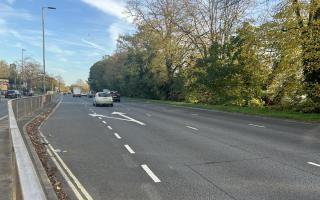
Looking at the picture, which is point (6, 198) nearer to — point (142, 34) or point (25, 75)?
point (142, 34)

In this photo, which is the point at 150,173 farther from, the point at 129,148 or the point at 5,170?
the point at 129,148

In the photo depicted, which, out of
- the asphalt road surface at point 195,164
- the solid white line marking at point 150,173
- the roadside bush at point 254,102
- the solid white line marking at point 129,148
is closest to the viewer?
the asphalt road surface at point 195,164

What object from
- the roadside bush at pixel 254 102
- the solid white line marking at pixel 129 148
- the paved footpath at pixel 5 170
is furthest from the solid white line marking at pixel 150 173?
the roadside bush at pixel 254 102

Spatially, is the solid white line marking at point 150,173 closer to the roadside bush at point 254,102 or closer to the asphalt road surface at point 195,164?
the asphalt road surface at point 195,164

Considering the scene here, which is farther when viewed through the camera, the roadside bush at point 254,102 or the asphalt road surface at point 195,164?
the roadside bush at point 254,102

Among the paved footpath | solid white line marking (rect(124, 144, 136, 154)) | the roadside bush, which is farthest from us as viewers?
the roadside bush

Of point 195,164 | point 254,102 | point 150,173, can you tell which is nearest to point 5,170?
point 150,173

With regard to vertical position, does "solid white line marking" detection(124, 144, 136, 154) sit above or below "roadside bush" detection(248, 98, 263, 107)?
below

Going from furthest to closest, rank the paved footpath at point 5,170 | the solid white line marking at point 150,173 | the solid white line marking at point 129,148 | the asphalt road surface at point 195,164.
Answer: the solid white line marking at point 129,148 → the solid white line marking at point 150,173 → the asphalt road surface at point 195,164 → the paved footpath at point 5,170

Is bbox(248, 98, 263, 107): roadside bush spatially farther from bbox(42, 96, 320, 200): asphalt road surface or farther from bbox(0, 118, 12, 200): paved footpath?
bbox(0, 118, 12, 200): paved footpath

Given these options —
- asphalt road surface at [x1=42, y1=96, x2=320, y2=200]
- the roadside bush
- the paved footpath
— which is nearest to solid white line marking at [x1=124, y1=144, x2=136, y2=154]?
asphalt road surface at [x1=42, y1=96, x2=320, y2=200]

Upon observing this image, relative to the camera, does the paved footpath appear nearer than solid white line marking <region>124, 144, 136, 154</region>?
Yes

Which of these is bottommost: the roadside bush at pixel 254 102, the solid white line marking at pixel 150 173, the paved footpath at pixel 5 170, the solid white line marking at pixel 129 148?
the solid white line marking at pixel 129 148

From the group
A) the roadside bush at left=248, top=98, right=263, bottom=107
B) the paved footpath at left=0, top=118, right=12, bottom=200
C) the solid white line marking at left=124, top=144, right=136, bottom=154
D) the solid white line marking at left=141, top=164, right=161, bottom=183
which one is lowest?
the solid white line marking at left=124, top=144, right=136, bottom=154
